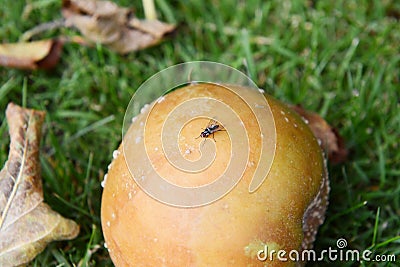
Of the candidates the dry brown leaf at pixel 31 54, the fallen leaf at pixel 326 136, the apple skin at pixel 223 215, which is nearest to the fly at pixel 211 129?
the apple skin at pixel 223 215

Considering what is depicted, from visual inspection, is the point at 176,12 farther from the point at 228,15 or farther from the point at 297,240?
the point at 297,240

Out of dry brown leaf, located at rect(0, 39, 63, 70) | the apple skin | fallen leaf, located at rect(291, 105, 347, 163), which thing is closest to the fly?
the apple skin

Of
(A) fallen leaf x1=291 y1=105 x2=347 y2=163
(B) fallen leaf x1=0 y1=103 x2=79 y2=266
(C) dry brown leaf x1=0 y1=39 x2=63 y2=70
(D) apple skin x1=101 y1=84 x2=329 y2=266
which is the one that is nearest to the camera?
(D) apple skin x1=101 y1=84 x2=329 y2=266

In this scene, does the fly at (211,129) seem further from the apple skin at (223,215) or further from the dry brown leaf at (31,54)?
the dry brown leaf at (31,54)

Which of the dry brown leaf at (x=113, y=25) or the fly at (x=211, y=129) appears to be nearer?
the fly at (x=211, y=129)

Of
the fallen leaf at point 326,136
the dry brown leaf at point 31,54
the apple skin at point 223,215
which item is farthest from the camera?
the dry brown leaf at point 31,54

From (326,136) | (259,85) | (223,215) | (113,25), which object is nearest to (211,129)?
(223,215)

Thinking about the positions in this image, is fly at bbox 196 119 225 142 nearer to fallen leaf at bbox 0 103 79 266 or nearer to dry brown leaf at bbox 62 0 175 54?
fallen leaf at bbox 0 103 79 266
